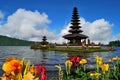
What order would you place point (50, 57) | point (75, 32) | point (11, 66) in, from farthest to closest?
1. point (75, 32)
2. point (50, 57)
3. point (11, 66)

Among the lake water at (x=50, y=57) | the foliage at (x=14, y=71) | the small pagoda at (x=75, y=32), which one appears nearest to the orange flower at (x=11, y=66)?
the foliage at (x=14, y=71)

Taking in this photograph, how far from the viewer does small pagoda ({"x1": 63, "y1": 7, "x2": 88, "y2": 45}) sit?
77312 millimetres

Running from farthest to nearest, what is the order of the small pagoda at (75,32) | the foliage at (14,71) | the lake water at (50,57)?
the small pagoda at (75,32)
the lake water at (50,57)
the foliage at (14,71)

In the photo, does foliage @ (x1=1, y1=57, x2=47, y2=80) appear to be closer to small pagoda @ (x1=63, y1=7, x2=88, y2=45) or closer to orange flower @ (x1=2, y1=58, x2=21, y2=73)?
orange flower @ (x1=2, y1=58, x2=21, y2=73)

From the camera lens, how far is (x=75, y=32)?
81.8 m

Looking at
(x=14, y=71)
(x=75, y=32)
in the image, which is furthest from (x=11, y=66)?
(x=75, y=32)

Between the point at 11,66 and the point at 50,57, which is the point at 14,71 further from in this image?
the point at 50,57

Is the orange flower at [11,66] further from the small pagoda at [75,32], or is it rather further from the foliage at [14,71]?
the small pagoda at [75,32]

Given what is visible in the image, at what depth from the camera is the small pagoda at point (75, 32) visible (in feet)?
254

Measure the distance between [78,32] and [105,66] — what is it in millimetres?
76725

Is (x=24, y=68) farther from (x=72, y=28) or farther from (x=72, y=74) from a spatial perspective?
(x=72, y=28)

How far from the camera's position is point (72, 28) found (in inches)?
3273

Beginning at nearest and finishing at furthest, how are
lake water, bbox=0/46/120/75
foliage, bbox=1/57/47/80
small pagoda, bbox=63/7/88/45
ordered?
foliage, bbox=1/57/47/80, lake water, bbox=0/46/120/75, small pagoda, bbox=63/7/88/45

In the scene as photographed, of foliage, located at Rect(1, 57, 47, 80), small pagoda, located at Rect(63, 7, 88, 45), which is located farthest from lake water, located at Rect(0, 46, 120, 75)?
small pagoda, located at Rect(63, 7, 88, 45)
